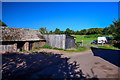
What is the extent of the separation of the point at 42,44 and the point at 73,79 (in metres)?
13.8

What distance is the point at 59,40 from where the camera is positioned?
1565 centimetres

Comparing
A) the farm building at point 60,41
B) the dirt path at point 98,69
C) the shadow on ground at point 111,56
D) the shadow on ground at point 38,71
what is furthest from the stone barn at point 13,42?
the shadow on ground at point 111,56

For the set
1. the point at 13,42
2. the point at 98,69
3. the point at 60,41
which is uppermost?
the point at 60,41

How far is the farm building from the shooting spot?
49.7ft

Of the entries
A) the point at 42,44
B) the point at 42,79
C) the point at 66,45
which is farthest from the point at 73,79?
the point at 42,44

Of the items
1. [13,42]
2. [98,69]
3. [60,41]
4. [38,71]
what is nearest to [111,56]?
[98,69]

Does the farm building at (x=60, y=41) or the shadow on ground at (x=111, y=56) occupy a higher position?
the farm building at (x=60, y=41)

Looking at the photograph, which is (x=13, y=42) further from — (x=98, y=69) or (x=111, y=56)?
(x=111, y=56)

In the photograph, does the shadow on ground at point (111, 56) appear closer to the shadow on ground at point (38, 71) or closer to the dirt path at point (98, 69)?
the dirt path at point (98, 69)

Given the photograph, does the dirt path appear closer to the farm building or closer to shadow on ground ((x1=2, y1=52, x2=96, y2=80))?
shadow on ground ((x1=2, y1=52, x2=96, y2=80))

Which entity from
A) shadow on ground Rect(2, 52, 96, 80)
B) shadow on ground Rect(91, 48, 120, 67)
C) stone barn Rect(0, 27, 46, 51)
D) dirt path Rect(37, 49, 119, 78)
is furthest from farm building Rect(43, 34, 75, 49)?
shadow on ground Rect(2, 52, 96, 80)

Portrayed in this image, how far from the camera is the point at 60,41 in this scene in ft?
50.9

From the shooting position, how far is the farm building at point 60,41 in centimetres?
1516

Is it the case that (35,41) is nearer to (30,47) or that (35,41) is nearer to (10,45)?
(30,47)
